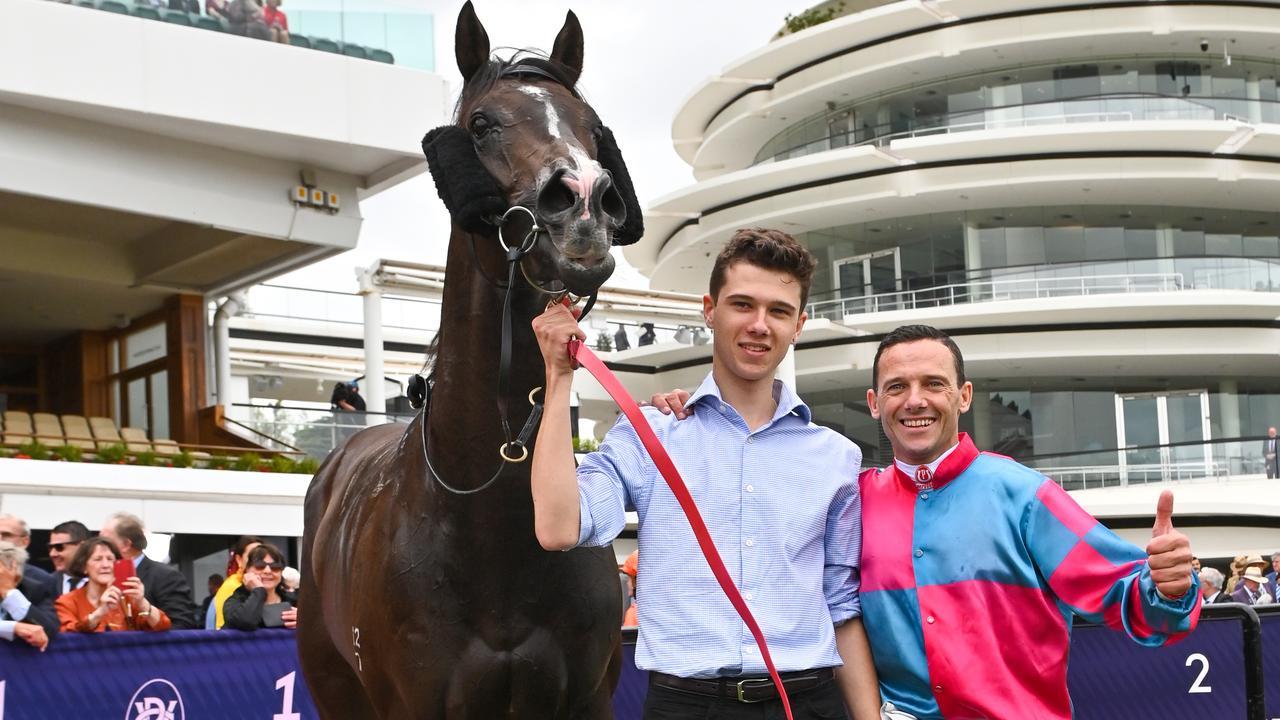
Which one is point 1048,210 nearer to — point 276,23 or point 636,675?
point 276,23

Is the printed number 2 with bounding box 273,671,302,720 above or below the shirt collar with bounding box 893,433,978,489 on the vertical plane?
below

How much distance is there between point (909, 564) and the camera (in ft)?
10.0

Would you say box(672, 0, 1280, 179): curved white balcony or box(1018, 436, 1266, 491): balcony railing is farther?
box(672, 0, 1280, 179): curved white balcony

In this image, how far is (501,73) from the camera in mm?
3344

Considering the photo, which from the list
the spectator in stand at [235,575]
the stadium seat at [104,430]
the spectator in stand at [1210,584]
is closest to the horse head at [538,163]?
the spectator in stand at [235,575]

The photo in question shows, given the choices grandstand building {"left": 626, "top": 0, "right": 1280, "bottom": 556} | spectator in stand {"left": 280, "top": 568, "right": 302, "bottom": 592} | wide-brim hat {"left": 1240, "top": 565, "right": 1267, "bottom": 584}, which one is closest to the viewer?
spectator in stand {"left": 280, "top": 568, "right": 302, "bottom": 592}

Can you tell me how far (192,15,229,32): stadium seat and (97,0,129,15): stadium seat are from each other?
110 cm

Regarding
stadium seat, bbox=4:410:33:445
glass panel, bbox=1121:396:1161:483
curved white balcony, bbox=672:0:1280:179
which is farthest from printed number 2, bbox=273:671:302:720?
curved white balcony, bbox=672:0:1280:179

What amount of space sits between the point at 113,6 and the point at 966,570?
1852 cm

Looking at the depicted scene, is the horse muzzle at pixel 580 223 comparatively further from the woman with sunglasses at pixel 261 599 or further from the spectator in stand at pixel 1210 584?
the spectator in stand at pixel 1210 584

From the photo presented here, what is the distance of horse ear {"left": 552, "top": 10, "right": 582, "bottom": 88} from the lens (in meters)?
3.53

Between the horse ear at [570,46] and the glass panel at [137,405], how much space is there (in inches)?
881

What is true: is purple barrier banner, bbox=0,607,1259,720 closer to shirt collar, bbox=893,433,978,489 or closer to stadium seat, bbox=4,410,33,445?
shirt collar, bbox=893,433,978,489

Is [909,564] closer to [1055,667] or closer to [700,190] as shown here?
[1055,667]
